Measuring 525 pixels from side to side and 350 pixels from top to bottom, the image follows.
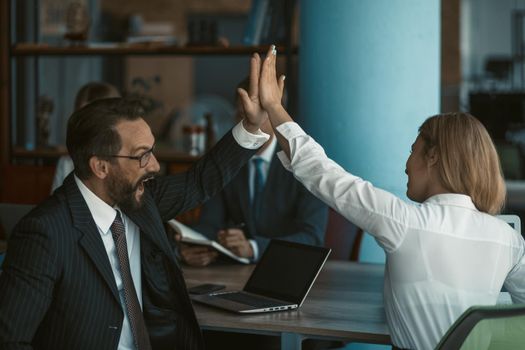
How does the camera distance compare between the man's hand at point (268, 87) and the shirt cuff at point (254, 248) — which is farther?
the shirt cuff at point (254, 248)

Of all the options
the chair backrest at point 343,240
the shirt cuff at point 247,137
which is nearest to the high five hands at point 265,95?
the shirt cuff at point 247,137

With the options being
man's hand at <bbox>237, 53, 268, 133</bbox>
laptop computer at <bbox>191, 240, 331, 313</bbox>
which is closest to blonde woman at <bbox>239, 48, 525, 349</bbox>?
man's hand at <bbox>237, 53, 268, 133</bbox>

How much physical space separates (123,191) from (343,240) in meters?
1.54

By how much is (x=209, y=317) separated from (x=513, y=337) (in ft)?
3.33

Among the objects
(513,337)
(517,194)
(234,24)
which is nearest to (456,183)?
(513,337)

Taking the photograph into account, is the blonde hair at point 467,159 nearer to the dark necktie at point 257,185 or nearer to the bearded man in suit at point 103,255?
the bearded man in suit at point 103,255

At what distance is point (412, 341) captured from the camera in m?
2.00

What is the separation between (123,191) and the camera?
7.49ft

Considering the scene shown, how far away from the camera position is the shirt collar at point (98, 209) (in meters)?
2.24

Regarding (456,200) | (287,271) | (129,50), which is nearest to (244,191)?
(287,271)

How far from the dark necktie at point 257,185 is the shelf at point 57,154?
148cm

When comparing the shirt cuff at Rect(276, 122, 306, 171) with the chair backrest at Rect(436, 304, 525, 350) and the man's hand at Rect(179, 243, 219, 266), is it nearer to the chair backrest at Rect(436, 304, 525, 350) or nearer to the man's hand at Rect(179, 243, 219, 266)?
the chair backrest at Rect(436, 304, 525, 350)

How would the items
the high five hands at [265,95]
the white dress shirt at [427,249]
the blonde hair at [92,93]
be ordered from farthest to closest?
the blonde hair at [92,93] < the high five hands at [265,95] < the white dress shirt at [427,249]

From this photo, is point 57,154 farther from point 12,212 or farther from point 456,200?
point 456,200
